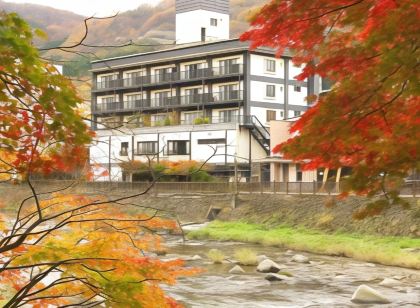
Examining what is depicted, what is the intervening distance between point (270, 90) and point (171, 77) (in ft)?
28.4

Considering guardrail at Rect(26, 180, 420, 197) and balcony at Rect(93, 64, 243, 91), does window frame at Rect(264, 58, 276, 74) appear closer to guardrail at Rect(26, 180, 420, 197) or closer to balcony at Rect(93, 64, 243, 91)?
balcony at Rect(93, 64, 243, 91)

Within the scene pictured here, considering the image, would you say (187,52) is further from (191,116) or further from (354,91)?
(354,91)

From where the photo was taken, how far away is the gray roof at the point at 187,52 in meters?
45.2

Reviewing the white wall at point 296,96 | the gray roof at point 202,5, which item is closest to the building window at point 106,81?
the gray roof at point 202,5

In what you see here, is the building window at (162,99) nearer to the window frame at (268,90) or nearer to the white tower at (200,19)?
the white tower at (200,19)

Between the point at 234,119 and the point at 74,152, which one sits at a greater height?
the point at 234,119

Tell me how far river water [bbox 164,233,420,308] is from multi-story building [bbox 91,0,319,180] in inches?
789

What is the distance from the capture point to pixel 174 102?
49719 millimetres

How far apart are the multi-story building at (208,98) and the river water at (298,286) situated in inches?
789

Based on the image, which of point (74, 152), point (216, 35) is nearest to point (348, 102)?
point (74, 152)

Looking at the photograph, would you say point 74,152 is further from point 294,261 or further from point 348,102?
point 294,261

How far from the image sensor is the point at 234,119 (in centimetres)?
4541

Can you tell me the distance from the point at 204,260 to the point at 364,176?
17.4 metres

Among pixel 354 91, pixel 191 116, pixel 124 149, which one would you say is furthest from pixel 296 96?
pixel 354 91
